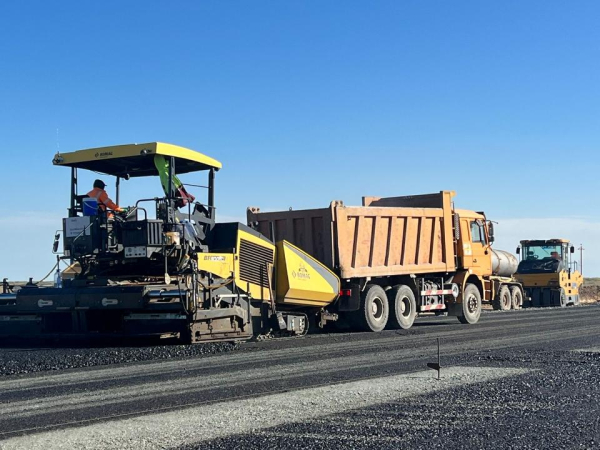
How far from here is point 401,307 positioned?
1738cm

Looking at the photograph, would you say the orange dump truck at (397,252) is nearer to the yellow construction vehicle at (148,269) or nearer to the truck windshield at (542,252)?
the yellow construction vehicle at (148,269)

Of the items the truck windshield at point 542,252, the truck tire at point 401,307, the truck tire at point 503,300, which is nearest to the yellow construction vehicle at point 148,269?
the truck tire at point 401,307

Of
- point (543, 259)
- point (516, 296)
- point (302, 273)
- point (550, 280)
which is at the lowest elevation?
point (516, 296)

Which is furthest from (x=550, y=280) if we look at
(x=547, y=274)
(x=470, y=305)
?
(x=470, y=305)

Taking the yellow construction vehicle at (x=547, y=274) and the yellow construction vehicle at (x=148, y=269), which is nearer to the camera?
the yellow construction vehicle at (x=148, y=269)

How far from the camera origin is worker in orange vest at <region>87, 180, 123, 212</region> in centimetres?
1265

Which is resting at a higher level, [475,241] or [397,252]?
[475,241]

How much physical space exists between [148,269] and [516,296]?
21389mm

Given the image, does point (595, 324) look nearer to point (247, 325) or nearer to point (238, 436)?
point (247, 325)

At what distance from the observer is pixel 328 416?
22.1 feet

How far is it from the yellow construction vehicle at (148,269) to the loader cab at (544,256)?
22833 mm

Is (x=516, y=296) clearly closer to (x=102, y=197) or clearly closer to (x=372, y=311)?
(x=372, y=311)

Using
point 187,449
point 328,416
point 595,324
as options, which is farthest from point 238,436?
point 595,324

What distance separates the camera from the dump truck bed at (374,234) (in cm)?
1590
